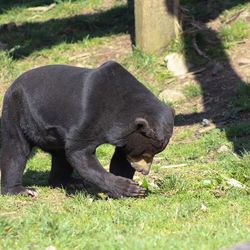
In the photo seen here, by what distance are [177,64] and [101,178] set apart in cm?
517

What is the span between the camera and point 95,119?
262 inches

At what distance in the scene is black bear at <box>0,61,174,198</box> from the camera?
263 inches

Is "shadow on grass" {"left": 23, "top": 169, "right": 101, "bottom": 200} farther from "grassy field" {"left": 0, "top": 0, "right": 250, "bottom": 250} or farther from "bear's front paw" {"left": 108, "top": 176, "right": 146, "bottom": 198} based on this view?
"bear's front paw" {"left": 108, "top": 176, "right": 146, "bottom": 198}

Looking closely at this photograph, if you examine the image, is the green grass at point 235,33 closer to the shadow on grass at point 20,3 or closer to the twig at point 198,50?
the twig at point 198,50

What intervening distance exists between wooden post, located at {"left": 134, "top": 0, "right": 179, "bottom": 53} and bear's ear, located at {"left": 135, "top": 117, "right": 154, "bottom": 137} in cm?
517

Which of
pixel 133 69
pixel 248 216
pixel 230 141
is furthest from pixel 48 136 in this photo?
pixel 133 69

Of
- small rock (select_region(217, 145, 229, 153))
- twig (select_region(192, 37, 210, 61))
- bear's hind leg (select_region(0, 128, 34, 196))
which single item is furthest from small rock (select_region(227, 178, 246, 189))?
twig (select_region(192, 37, 210, 61))

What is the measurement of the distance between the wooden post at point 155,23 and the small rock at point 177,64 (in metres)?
0.31

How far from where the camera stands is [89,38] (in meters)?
13.1

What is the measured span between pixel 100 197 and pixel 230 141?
8.46ft

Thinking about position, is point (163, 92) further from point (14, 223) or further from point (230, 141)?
point (14, 223)

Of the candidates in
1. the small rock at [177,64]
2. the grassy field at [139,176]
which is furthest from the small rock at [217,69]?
the small rock at [177,64]

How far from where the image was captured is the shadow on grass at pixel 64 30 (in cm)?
1320

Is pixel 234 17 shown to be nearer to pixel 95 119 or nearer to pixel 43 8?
pixel 43 8
